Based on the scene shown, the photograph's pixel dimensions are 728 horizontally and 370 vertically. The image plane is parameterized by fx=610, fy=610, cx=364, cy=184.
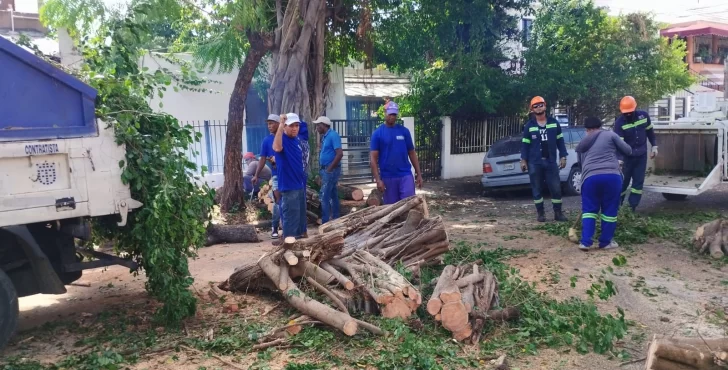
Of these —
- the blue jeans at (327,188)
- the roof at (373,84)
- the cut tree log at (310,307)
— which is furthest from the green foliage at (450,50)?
the cut tree log at (310,307)

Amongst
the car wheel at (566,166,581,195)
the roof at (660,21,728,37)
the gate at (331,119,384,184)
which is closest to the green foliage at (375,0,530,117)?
the gate at (331,119,384,184)

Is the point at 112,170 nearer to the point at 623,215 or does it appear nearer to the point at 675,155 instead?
the point at 623,215

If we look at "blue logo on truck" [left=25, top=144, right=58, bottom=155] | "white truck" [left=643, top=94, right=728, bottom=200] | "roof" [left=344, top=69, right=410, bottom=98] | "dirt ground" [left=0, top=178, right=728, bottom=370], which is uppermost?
"roof" [left=344, top=69, right=410, bottom=98]

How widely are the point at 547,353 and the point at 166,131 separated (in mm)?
3722

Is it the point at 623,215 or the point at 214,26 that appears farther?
the point at 214,26

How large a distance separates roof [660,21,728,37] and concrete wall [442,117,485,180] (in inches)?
793

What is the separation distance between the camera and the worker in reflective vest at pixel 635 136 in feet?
31.1

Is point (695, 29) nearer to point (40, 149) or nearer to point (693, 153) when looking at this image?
point (693, 153)

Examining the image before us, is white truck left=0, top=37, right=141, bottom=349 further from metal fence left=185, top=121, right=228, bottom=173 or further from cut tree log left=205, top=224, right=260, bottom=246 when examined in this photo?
metal fence left=185, top=121, right=228, bottom=173

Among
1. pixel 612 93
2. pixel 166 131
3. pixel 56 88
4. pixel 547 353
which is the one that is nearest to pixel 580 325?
pixel 547 353

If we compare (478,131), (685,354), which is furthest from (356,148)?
(685,354)

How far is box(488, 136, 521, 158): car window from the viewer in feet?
43.1

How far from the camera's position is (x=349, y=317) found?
4.83 m

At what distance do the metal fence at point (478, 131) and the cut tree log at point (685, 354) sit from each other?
553 inches
